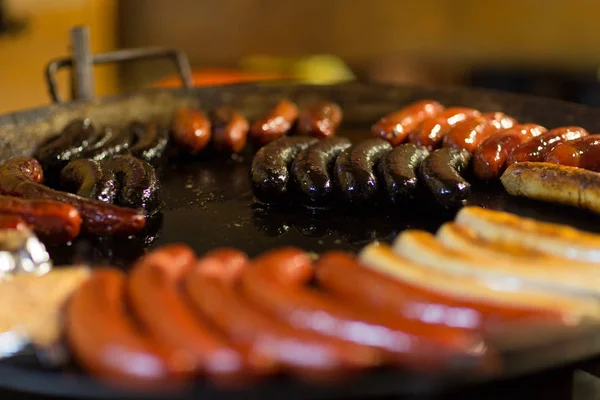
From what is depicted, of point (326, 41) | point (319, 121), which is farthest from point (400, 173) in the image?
point (326, 41)

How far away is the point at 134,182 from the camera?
125 inches

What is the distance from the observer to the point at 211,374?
1.77 metres

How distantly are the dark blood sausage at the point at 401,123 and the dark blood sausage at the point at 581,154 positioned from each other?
878 mm

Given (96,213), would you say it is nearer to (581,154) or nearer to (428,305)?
(428,305)

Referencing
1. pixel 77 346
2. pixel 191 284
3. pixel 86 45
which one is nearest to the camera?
pixel 77 346

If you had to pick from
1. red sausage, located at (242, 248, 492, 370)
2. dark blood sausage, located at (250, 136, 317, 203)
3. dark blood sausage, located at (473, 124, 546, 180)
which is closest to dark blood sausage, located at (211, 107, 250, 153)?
dark blood sausage, located at (250, 136, 317, 203)

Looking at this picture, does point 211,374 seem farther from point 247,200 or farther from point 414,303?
point 247,200

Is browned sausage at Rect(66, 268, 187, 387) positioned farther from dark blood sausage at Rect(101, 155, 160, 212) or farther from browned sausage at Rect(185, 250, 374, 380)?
dark blood sausage at Rect(101, 155, 160, 212)

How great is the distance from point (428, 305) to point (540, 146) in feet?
5.97

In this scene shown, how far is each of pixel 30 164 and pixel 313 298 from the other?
2068 millimetres

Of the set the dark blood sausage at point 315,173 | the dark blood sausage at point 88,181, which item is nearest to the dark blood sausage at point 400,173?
the dark blood sausage at point 315,173

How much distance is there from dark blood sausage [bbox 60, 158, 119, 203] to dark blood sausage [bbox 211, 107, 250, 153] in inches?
35.4

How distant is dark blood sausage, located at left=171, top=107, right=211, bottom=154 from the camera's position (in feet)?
13.3

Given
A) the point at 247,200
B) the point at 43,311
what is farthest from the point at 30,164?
the point at 43,311
